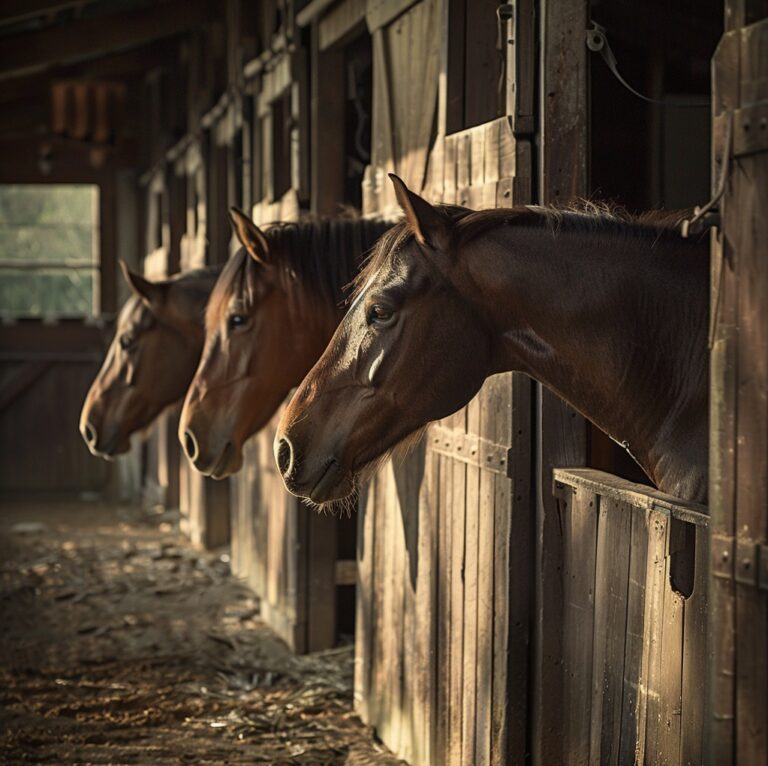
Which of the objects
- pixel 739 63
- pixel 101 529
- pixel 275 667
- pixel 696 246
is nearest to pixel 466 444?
pixel 696 246

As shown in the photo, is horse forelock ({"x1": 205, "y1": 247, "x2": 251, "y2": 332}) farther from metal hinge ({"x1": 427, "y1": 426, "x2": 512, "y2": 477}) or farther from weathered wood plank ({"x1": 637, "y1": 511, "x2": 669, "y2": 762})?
weathered wood plank ({"x1": 637, "y1": 511, "x2": 669, "y2": 762})

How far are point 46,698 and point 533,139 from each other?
331 centimetres

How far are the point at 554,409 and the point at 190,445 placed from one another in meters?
1.81

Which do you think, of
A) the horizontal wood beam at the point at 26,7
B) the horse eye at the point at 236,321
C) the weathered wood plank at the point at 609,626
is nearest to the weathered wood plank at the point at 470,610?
the weathered wood plank at the point at 609,626

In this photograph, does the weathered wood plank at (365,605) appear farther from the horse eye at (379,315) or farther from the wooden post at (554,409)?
the horse eye at (379,315)

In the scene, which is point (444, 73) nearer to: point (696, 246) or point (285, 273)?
point (285, 273)

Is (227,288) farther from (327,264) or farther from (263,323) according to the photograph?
(327,264)

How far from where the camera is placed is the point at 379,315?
9.16 feet

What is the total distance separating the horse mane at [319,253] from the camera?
166 inches

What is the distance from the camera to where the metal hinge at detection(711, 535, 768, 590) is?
2.10m

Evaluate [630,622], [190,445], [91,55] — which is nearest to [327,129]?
[190,445]

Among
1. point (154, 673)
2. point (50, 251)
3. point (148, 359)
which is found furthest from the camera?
point (50, 251)

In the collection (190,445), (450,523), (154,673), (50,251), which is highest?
(50,251)

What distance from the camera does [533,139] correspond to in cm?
326
